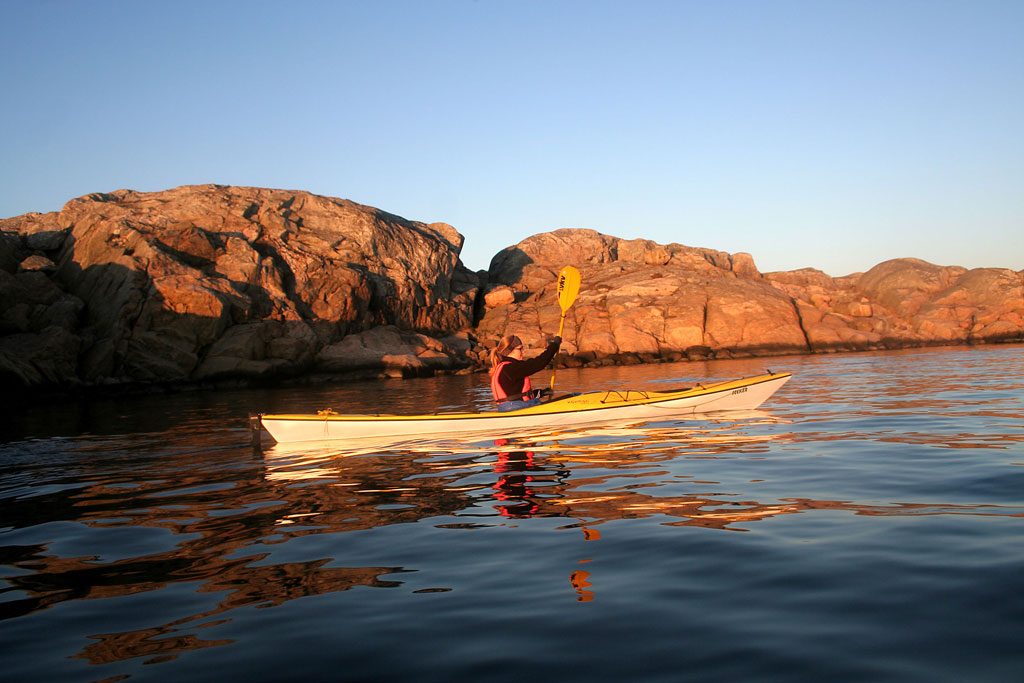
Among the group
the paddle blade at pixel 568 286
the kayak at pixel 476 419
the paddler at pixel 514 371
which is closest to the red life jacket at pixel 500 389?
the paddler at pixel 514 371

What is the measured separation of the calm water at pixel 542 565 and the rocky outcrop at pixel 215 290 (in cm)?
1936

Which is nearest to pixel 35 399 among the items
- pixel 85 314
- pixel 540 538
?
pixel 85 314

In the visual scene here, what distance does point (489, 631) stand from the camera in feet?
9.57

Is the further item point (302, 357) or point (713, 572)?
point (302, 357)

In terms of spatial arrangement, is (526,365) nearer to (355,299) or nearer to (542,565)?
(542,565)

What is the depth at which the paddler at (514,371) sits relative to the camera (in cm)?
966

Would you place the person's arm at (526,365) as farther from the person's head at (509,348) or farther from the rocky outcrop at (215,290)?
the rocky outcrop at (215,290)

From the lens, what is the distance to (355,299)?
33.2 meters

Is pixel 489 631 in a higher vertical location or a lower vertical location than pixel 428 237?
lower

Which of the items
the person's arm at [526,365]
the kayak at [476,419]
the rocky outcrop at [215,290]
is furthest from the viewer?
the rocky outcrop at [215,290]

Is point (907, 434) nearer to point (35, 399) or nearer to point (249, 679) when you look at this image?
point (249, 679)

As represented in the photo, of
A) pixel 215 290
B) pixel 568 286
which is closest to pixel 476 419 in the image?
pixel 568 286

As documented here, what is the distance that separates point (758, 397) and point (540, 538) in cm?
809

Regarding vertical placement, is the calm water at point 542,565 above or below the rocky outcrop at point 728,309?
below
